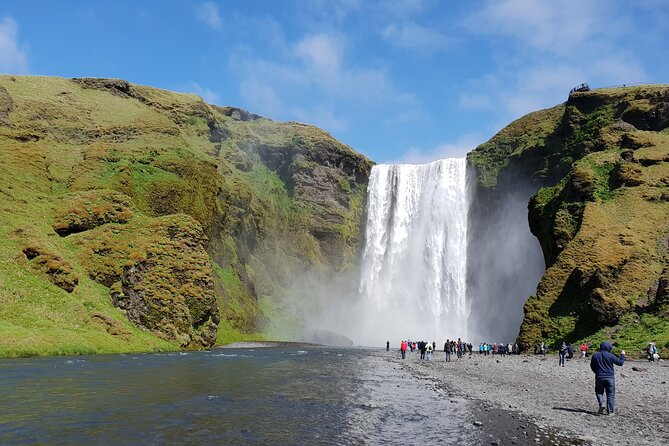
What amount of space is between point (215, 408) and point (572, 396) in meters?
14.4

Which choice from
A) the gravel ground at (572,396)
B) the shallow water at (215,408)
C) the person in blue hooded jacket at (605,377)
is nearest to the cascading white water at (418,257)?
the gravel ground at (572,396)

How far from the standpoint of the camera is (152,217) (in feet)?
206

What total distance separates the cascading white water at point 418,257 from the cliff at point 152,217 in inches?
296

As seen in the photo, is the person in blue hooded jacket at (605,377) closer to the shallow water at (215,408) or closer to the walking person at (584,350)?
the shallow water at (215,408)

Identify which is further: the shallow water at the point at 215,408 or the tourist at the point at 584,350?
the tourist at the point at 584,350

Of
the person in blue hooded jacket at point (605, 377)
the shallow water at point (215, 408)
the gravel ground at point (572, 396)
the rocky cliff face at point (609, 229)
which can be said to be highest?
the rocky cliff face at point (609, 229)

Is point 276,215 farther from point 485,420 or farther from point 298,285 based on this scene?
point 485,420

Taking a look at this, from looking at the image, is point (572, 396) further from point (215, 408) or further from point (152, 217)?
point (152, 217)

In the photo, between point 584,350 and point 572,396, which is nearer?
point 572,396

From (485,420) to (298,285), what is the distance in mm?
A: 81658

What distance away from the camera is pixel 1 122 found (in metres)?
69.4

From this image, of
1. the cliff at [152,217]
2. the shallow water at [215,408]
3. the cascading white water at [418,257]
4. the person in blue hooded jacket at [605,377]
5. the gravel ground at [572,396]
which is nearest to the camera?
the shallow water at [215,408]

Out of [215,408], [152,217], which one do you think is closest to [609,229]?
[215,408]

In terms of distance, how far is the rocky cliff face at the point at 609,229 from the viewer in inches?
1635
